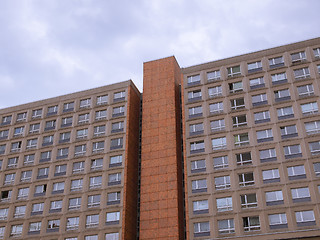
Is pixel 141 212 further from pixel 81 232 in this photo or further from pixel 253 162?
pixel 253 162

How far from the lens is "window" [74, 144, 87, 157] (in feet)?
213

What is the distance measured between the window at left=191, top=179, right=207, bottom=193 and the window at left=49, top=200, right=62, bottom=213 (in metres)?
20.0

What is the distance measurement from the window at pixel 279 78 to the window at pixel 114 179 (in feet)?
84.2

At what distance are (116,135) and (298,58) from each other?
2873 cm

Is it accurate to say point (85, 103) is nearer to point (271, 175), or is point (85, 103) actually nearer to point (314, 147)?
point (271, 175)

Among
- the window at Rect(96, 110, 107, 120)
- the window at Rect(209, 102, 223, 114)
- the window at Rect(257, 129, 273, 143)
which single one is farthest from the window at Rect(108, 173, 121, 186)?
the window at Rect(257, 129, 273, 143)

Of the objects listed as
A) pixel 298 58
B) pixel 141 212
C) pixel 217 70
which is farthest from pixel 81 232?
pixel 298 58

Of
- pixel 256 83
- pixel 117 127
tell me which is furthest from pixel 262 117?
pixel 117 127

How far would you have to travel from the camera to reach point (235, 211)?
51969 millimetres

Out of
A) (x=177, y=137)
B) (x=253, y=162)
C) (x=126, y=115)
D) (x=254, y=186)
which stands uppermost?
(x=126, y=115)

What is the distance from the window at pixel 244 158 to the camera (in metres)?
54.9

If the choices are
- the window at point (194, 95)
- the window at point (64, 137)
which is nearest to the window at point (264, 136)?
the window at point (194, 95)

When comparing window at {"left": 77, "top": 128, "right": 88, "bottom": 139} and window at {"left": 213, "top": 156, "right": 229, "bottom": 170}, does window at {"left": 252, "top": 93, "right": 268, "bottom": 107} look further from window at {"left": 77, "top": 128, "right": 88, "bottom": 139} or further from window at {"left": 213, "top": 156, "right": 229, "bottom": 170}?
window at {"left": 77, "top": 128, "right": 88, "bottom": 139}

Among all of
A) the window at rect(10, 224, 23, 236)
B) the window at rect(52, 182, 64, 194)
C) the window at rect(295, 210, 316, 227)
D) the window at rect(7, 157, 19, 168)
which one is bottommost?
the window at rect(295, 210, 316, 227)
